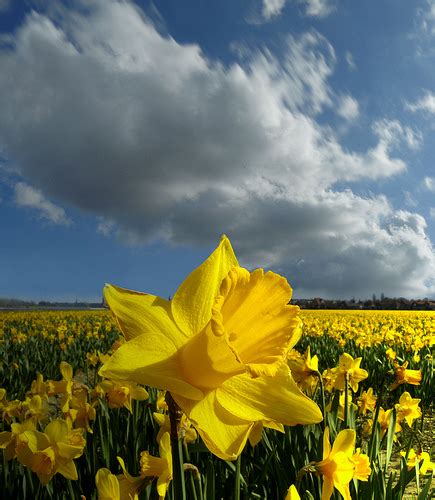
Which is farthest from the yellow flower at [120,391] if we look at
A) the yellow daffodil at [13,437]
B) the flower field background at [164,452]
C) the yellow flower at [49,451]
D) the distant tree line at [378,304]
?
the distant tree line at [378,304]

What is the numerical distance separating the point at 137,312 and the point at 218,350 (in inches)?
8.3

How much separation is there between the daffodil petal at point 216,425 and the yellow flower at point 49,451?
1.23 m

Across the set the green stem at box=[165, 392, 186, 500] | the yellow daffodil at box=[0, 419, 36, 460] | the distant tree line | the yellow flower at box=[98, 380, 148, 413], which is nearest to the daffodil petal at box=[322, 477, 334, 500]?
the green stem at box=[165, 392, 186, 500]

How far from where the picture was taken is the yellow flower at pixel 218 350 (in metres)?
0.90

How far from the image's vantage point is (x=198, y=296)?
→ 40.7 inches

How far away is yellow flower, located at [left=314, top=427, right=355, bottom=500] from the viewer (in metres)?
1.70

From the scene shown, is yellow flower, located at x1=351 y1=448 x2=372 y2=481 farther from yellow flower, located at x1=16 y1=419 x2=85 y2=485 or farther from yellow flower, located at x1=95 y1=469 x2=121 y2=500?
yellow flower, located at x1=16 y1=419 x2=85 y2=485

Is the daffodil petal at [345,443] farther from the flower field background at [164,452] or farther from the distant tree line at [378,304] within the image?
the distant tree line at [378,304]

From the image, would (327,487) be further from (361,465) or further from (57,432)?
(57,432)

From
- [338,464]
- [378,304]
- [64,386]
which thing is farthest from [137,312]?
[378,304]

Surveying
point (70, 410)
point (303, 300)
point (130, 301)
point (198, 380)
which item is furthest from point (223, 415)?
point (303, 300)

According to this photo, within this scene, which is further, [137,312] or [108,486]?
[108,486]

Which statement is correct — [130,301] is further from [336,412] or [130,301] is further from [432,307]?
[432,307]

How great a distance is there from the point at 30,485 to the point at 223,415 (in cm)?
221
